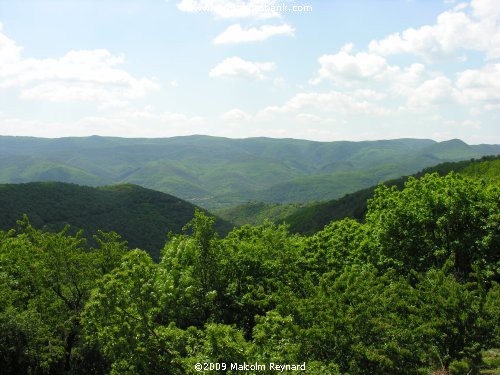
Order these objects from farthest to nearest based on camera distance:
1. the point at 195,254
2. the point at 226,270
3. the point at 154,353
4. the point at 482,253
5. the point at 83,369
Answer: the point at 83,369 < the point at 482,253 < the point at 226,270 < the point at 195,254 < the point at 154,353

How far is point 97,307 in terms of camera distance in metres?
20.5

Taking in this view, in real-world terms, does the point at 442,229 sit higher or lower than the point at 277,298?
higher

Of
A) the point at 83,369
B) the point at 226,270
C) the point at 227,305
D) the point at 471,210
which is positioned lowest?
the point at 83,369

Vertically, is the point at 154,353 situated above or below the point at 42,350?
above

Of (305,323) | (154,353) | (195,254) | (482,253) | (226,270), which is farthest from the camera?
(482,253)

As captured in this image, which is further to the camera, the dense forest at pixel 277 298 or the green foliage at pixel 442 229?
the green foliage at pixel 442 229

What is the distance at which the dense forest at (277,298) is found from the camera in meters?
20.1

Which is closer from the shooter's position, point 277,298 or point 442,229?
point 277,298

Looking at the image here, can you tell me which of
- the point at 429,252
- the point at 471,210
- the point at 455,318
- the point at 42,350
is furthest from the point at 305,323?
the point at 42,350

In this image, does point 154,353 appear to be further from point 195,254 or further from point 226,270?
point 226,270

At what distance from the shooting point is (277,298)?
24.1m

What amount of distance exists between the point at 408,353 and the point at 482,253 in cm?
2000

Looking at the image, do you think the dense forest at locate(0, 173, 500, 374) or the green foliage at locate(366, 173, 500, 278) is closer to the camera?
the dense forest at locate(0, 173, 500, 374)

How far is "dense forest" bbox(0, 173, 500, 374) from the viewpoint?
2009 cm
